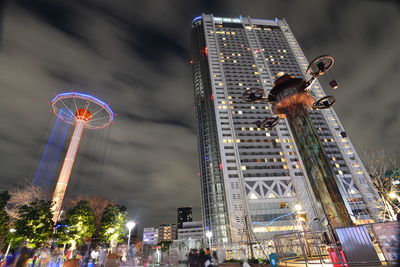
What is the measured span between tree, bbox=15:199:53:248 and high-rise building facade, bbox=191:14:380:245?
128ft

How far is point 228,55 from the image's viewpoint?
91.7 meters

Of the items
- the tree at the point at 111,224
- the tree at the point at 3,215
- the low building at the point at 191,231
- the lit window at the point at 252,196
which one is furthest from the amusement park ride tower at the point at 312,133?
the low building at the point at 191,231

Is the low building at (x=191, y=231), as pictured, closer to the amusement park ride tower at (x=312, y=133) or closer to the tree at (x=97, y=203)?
the tree at (x=97, y=203)

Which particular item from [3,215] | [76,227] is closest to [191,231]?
[76,227]

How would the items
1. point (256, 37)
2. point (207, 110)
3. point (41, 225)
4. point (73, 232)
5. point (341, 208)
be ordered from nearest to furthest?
point (341, 208), point (41, 225), point (73, 232), point (207, 110), point (256, 37)

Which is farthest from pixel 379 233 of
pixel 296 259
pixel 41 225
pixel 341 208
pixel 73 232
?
pixel 73 232

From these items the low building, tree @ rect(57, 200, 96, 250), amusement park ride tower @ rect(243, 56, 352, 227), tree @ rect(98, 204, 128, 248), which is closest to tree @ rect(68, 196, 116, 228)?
tree @ rect(98, 204, 128, 248)

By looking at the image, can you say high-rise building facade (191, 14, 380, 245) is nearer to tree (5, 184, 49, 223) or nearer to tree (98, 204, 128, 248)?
tree (98, 204, 128, 248)

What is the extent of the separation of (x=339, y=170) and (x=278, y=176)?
24691 mm

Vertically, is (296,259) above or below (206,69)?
below

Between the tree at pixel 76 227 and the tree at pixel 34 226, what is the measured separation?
12.9 ft

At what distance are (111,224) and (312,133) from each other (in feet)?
101

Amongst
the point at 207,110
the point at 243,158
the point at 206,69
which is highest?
the point at 206,69

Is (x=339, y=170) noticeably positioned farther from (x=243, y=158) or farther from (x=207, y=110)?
(x=207, y=110)
